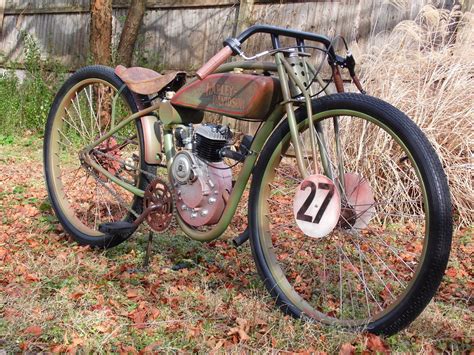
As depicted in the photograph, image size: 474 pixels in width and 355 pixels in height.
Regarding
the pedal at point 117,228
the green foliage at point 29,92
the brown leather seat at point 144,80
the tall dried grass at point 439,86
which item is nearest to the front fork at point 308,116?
the brown leather seat at point 144,80

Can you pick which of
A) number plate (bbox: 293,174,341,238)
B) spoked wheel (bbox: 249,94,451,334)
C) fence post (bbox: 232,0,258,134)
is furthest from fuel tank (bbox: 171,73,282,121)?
fence post (bbox: 232,0,258,134)

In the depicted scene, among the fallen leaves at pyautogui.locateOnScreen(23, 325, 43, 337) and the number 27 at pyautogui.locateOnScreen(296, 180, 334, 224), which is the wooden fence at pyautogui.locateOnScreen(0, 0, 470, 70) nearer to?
the number 27 at pyautogui.locateOnScreen(296, 180, 334, 224)

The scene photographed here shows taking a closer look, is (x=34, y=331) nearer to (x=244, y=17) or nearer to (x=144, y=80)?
(x=144, y=80)

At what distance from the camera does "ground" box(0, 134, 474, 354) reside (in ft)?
7.24

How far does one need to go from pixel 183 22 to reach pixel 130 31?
696 millimetres

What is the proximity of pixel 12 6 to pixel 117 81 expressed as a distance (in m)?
6.74

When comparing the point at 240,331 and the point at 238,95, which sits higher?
the point at 238,95

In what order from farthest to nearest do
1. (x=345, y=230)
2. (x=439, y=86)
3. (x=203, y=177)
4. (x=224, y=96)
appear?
1. (x=439, y=86)
2. (x=203, y=177)
3. (x=224, y=96)
4. (x=345, y=230)

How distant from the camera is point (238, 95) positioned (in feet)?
8.27

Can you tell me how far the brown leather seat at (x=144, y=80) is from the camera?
2990 millimetres

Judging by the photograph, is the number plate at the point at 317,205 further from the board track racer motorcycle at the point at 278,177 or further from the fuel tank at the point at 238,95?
the fuel tank at the point at 238,95

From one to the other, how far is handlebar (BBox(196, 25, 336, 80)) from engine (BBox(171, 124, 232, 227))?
55cm

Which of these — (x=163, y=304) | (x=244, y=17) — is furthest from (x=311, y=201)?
(x=244, y=17)

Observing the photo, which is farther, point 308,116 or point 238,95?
point 238,95
